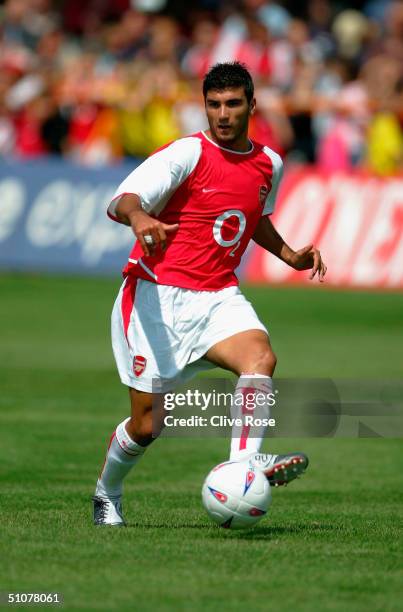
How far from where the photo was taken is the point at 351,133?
23438mm

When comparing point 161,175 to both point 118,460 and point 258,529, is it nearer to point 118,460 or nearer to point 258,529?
point 118,460

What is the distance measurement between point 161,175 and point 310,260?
1092 mm

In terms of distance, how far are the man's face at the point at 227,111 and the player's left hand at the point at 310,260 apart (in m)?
0.78

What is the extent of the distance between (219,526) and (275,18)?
763 inches

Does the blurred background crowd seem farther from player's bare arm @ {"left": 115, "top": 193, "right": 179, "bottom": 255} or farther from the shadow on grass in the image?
player's bare arm @ {"left": 115, "top": 193, "right": 179, "bottom": 255}

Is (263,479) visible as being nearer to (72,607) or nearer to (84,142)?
(72,607)

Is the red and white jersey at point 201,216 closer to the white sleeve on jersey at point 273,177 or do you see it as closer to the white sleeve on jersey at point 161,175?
the white sleeve on jersey at point 161,175

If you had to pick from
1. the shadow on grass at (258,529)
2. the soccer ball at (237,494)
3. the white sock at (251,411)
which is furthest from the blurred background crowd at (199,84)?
the soccer ball at (237,494)

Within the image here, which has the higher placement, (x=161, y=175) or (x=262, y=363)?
(x=161, y=175)

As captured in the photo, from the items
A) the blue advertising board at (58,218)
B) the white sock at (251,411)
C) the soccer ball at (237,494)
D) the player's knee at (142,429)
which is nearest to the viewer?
the soccer ball at (237,494)

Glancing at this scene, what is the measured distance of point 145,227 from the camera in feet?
23.0

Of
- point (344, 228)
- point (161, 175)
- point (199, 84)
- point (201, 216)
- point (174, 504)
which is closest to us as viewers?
point (161, 175)

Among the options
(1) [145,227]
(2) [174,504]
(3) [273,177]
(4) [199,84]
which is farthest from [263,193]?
(4) [199,84]

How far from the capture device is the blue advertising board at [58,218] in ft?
74.6
